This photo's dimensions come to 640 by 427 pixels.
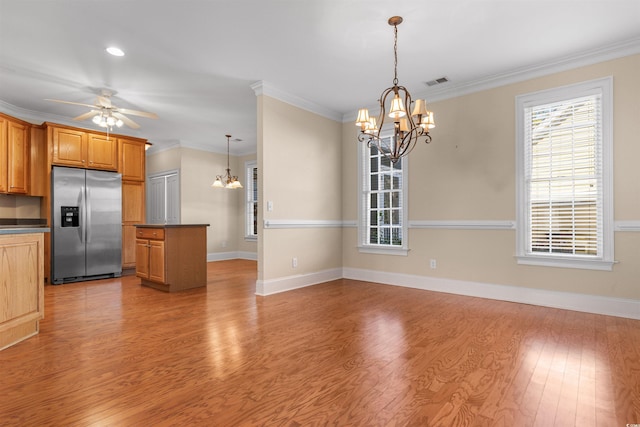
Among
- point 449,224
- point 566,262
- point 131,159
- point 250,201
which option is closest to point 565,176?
point 566,262

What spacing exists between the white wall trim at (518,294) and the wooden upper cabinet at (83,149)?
4.89m

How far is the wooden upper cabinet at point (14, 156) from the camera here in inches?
193

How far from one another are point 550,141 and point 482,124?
79 cm

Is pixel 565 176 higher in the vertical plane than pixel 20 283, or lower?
higher

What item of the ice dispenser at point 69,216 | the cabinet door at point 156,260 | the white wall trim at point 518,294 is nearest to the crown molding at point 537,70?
the white wall trim at point 518,294

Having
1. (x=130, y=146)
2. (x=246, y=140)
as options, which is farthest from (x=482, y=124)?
(x=130, y=146)

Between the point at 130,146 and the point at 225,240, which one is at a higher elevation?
the point at 130,146

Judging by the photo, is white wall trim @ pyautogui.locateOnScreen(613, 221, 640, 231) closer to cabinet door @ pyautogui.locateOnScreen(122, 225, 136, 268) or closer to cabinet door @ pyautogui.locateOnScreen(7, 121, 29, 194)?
cabinet door @ pyautogui.locateOnScreen(122, 225, 136, 268)

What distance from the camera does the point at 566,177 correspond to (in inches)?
148

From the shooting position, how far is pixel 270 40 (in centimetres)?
340

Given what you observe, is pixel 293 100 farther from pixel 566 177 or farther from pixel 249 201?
pixel 249 201

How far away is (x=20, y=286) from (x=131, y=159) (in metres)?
4.08

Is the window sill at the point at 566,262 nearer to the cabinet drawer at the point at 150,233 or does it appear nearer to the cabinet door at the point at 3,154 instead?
the cabinet drawer at the point at 150,233

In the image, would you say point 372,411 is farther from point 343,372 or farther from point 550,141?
point 550,141
